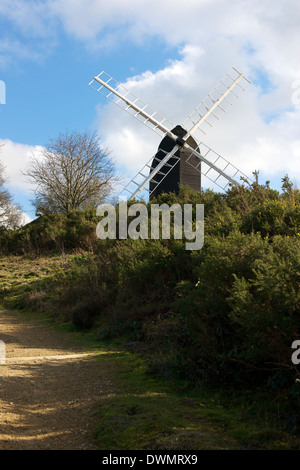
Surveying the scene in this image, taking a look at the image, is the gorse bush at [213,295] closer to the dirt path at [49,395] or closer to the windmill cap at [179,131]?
the dirt path at [49,395]

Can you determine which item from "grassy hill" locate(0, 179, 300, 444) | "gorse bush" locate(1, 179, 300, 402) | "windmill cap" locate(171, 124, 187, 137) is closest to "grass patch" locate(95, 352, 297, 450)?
"grassy hill" locate(0, 179, 300, 444)

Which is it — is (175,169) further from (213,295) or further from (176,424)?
(176,424)

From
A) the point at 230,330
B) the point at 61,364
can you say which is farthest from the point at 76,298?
the point at 230,330

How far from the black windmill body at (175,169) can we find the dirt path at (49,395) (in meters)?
17.0

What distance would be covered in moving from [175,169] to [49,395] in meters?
20.9

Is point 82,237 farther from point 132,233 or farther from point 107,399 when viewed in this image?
point 107,399

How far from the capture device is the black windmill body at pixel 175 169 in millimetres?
26031

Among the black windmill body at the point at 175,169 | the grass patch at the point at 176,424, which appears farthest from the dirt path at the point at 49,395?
the black windmill body at the point at 175,169

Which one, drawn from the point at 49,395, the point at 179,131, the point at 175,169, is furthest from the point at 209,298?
the point at 179,131

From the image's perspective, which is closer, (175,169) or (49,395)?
(49,395)

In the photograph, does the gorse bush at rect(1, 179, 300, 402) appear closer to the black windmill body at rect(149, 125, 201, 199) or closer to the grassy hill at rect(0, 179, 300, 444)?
the grassy hill at rect(0, 179, 300, 444)

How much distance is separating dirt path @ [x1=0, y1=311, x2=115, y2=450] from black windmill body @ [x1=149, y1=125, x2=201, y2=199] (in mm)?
17039

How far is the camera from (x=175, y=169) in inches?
1030

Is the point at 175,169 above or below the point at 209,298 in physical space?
above
